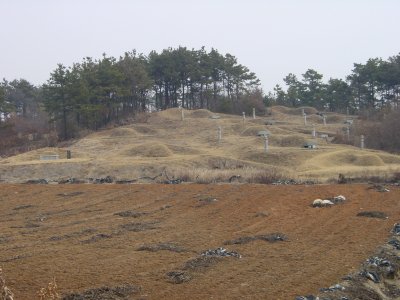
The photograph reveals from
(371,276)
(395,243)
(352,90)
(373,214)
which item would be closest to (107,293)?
(371,276)

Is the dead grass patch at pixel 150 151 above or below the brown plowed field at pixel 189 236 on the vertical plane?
above

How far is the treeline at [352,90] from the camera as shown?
5841cm

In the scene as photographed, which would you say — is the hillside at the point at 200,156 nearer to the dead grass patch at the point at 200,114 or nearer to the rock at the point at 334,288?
the dead grass patch at the point at 200,114

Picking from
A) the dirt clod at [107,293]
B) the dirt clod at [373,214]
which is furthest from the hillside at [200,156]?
the dirt clod at [107,293]

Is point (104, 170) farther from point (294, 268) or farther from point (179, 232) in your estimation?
point (294, 268)

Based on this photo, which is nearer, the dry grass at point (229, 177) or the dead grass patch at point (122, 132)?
the dry grass at point (229, 177)

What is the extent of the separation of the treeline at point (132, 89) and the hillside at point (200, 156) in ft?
14.5

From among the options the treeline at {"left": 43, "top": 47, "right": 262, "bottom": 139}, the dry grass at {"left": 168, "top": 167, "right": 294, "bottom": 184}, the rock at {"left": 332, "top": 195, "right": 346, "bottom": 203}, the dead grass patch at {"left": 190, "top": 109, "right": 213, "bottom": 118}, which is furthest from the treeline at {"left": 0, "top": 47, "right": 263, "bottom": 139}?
the rock at {"left": 332, "top": 195, "right": 346, "bottom": 203}

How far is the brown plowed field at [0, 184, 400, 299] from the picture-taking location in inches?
302

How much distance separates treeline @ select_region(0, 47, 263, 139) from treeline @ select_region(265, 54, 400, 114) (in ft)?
26.4

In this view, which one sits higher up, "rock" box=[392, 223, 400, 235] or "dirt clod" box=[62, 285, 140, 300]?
"dirt clod" box=[62, 285, 140, 300]

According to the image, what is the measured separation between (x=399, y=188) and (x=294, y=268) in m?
10.8

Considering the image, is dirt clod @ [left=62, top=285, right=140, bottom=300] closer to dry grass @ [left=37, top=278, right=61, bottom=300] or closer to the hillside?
dry grass @ [left=37, top=278, right=61, bottom=300]

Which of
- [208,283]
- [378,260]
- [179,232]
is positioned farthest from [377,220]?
[208,283]
